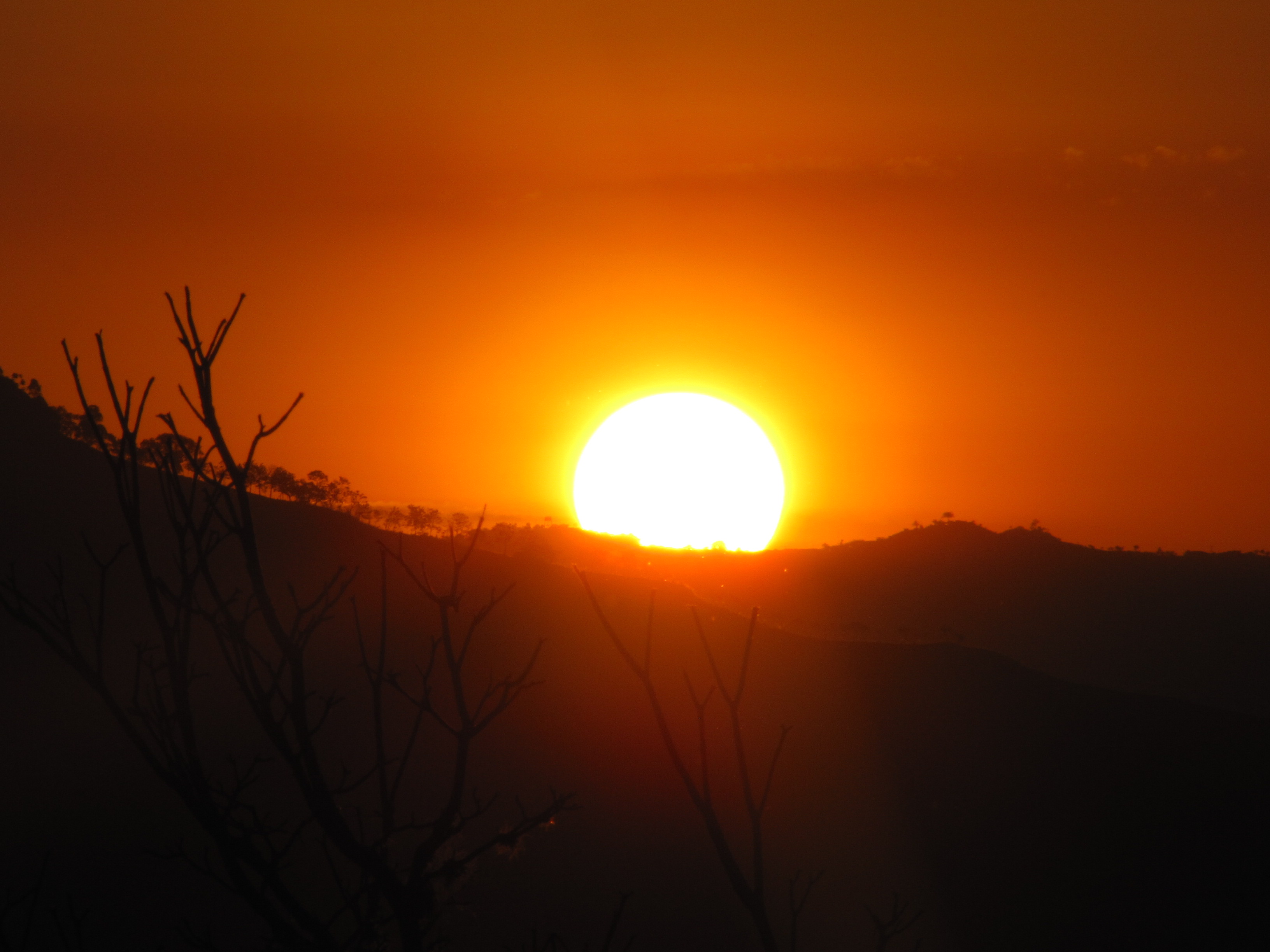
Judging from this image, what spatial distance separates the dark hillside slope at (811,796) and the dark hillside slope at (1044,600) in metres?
44.2

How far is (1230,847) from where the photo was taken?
43.8m

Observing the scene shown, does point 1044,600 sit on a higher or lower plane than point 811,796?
higher

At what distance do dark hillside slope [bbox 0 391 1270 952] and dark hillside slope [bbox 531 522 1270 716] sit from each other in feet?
145

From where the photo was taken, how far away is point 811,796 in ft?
135

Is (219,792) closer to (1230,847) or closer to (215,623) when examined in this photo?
(215,623)

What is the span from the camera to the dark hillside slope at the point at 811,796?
110ft

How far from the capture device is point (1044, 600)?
16275 centimetres

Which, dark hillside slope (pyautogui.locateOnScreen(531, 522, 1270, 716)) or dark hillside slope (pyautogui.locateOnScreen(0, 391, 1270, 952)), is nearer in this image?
dark hillside slope (pyautogui.locateOnScreen(0, 391, 1270, 952))

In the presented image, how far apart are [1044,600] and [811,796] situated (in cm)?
13716

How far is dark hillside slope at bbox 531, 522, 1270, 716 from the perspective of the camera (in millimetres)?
126875

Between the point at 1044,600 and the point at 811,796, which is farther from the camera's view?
the point at 1044,600

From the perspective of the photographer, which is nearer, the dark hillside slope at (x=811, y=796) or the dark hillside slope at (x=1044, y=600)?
the dark hillside slope at (x=811, y=796)

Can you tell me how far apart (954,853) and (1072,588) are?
141651 millimetres

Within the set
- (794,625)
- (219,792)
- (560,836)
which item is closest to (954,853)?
(560,836)
